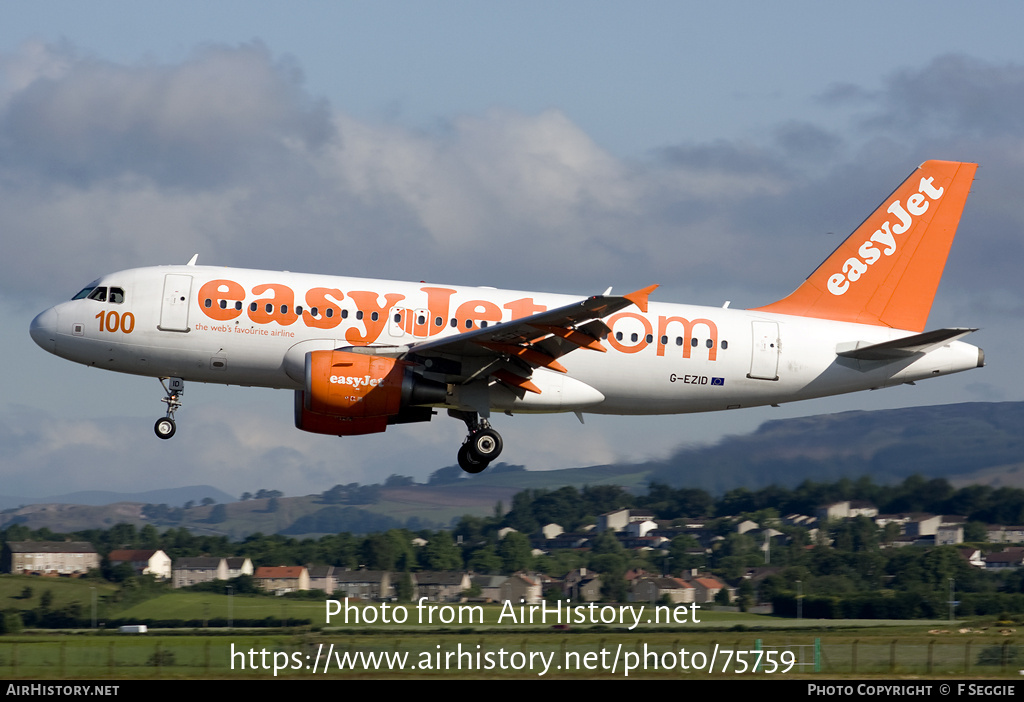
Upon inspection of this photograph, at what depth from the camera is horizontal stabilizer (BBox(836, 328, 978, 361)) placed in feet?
96.6

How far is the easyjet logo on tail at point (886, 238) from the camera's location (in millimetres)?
32219

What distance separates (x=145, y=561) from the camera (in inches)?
1558

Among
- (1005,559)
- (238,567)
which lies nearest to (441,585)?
Answer: (238,567)

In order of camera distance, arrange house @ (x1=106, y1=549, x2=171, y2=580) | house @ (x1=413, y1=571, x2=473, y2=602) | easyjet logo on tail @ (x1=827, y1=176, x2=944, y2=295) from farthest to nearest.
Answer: house @ (x1=106, y1=549, x2=171, y2=580)
house @ (x1=413, y1=571, x2=473, y2=602)
easyjet logo on tail @ (x1=827, y1=176, x2=944, y2=295)

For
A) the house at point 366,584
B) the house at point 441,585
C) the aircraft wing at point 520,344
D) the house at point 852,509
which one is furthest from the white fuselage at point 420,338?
the house at point 852,509

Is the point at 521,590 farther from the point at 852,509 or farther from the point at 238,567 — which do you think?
the point at 852,509

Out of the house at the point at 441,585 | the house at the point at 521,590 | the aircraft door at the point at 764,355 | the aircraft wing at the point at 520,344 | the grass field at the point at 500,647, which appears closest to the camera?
the grass field at the point at 500,647

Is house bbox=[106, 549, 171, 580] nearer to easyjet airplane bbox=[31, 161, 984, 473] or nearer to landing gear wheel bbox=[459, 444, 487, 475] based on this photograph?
easyjet airplane bbox=[31, 161, 984, 473]

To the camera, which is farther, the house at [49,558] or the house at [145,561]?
the house at [49,558]

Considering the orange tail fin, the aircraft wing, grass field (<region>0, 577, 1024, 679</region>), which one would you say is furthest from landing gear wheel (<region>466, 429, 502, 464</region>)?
the orange tail fin

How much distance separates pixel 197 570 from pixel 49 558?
5.01 meters

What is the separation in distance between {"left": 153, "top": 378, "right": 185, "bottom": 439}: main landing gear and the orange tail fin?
1489 centimetres

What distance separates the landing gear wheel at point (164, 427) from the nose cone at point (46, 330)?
3046 millimetres

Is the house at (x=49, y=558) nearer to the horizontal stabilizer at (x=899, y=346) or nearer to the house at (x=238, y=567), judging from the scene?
the house at (x=238, y=567)
